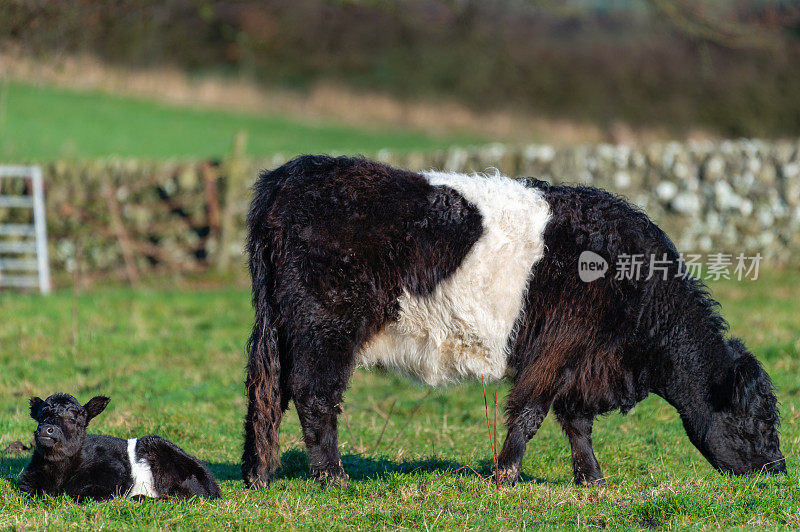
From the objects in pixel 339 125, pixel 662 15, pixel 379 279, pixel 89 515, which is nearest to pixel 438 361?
pixel 379 279

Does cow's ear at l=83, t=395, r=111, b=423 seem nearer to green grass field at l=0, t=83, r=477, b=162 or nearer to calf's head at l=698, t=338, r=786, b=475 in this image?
calf's head at l=698, t=338, r=786, b=475

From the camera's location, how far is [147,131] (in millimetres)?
26438

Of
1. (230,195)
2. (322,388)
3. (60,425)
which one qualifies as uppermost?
(230,195)

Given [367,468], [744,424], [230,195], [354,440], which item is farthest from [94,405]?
[230,195]

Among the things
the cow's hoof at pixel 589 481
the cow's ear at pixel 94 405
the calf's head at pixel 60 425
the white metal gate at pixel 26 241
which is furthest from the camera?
the white metal gate at pixel 26 241

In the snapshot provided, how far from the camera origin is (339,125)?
31.1m

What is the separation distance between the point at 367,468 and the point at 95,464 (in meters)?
1.86

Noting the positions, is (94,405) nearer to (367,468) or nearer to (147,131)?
(367,468)

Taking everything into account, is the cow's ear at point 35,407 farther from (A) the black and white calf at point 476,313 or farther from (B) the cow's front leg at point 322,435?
(B) the cow's front leg at point 322,435

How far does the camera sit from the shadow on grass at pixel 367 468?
19.2 ft

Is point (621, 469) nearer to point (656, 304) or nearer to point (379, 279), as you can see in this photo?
point (656, 304)

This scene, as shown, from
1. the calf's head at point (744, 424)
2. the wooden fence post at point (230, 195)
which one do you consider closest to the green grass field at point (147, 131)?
the wooden fence post at point (230, 195)

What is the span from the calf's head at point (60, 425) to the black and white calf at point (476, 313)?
1.00m

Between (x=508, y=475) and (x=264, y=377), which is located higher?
(x=264, y=377)
